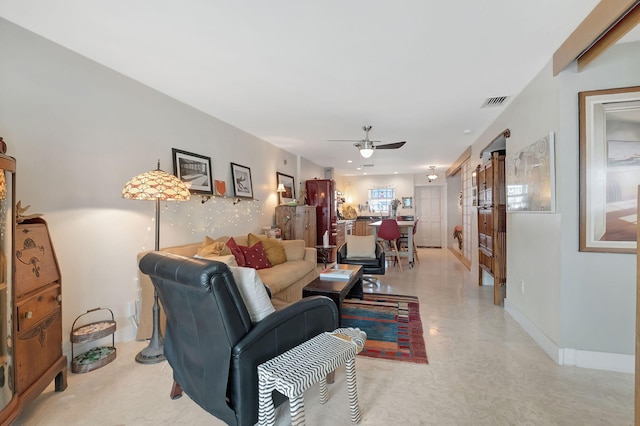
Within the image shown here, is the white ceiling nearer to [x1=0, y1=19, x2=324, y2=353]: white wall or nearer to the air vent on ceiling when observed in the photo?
the air vent on ceiling

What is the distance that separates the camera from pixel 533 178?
8.62ft

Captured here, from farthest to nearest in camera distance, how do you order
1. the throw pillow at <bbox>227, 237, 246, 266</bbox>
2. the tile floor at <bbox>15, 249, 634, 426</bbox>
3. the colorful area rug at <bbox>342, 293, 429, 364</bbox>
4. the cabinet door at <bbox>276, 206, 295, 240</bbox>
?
the cabinet door at <bbox>276, 206, 295, 240</bbox> < the throw pillow at <bbox>227, 237, 246, 266</bbox> < the colorful area rug at <bbox>342, 293, 429, 364</bbox> < the tile floor at <bbox>15, 249, 634, 426</bbox>

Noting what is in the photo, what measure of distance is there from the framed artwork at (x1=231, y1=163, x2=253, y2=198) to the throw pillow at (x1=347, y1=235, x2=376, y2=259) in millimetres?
1799

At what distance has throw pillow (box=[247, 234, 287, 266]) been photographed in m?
3.84

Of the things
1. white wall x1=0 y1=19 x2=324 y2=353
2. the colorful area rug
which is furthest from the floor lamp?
the colorful area rug

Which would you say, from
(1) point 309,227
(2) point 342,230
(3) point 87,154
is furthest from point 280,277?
(2) point 342,230

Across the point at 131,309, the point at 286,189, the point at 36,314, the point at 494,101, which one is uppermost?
the point at 494,101

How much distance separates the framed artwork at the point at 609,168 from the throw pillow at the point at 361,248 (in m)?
2.49

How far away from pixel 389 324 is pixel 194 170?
285 cm

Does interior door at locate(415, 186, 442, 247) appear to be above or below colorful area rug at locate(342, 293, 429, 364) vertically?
above

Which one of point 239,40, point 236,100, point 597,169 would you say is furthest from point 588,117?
point 236,100

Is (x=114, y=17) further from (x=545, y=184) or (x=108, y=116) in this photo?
(x=545, y=184)

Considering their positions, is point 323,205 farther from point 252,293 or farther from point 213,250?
point 252,293

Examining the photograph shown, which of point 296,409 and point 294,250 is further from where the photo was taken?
point 294,250
